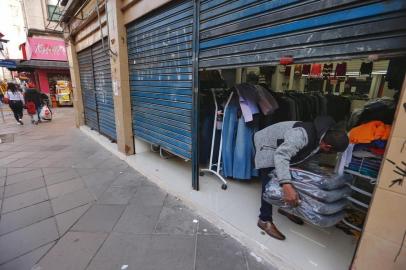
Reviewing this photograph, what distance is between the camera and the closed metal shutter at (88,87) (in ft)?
21.6

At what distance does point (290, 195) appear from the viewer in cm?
189

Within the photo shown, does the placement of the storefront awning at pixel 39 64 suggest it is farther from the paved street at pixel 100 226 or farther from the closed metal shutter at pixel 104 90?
the paved street at pixel 100 226

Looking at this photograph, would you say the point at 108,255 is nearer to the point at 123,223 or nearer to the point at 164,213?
the point at 123,223

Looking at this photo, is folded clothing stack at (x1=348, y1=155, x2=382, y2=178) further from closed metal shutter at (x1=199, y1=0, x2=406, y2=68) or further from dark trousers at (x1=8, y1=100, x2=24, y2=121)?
dark trousers at (x1=8, y1=100, x2=24, y2=121)

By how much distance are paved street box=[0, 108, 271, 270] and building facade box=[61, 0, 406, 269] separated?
31cm

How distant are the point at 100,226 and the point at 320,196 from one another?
8.10 ft

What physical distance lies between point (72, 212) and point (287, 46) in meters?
3.27

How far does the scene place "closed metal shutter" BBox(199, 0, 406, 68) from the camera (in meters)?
1.36

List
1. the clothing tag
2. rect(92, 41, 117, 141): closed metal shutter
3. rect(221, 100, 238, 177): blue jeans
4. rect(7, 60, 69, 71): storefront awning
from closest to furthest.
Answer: rect(221, 100, 238, 177): blue jeans < the clothing tag < rect(92, 41, 117, 141): closed metal shutter < rect(7, 60, 69, 71): storefront awning

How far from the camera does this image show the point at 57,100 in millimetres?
15164

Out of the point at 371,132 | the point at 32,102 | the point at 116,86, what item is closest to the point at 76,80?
the point at 32,102

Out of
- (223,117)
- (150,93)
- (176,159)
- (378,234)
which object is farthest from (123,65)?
(378,234)

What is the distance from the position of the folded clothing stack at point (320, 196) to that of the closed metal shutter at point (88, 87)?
6.60 metres

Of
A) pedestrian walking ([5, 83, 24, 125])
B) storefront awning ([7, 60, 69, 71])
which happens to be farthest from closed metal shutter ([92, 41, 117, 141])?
storefront awning ([7, 60, 69, 71])
